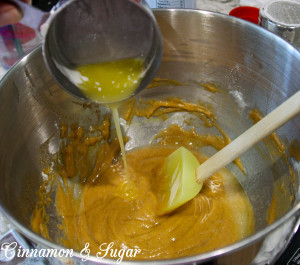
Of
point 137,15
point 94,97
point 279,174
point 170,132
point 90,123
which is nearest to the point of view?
point 137,15

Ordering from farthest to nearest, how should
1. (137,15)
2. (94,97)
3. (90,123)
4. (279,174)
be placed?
(90,123), (279,174), (94,97), (137,15)

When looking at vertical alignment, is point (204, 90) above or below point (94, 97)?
below

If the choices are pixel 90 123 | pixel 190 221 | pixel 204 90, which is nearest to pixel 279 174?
pixel 190 221

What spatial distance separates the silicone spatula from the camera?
3.32 feet

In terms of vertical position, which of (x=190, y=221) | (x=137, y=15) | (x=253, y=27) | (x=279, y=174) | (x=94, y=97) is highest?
(x=137, y=15)

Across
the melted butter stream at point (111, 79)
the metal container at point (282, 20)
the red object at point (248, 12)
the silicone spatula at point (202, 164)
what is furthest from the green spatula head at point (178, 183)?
the red object at point (248, 12)

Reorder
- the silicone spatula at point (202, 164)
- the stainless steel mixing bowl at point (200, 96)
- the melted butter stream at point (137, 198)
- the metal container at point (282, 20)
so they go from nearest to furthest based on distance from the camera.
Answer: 1. the silicone spatula at point (202, 164)
2. the stainless steel mixing bowl at point (200, 96)
3. the melted butter stream at point (137, 198)
4. the metal container at point (282, 20)

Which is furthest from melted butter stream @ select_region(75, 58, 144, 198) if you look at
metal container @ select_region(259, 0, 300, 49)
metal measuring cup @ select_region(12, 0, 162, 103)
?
metal container @ select_region(259, 0, 300, 49)

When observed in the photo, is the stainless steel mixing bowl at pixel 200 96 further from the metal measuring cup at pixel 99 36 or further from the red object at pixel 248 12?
the red object at pixel 248 12

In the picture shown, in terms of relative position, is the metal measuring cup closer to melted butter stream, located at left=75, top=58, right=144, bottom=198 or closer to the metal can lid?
melted butter stream, located at left=75, top=58, right=144, bottom=198

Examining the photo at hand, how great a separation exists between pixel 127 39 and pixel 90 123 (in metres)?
0.54

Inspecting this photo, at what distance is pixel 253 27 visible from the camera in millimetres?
1294

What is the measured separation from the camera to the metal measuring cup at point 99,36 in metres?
1.04

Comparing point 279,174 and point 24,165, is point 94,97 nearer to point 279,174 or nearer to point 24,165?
point 24,165
